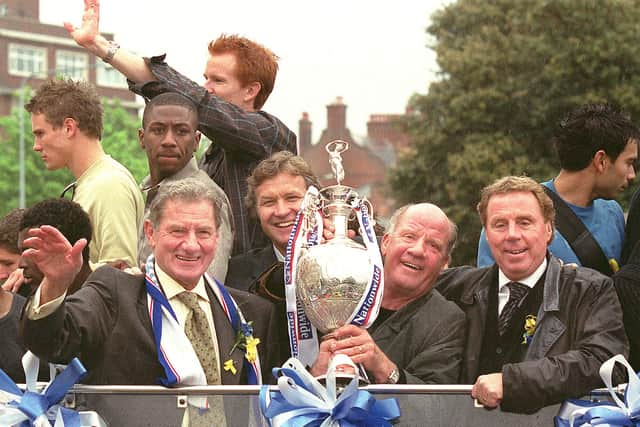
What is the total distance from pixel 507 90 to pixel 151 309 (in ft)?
88.2

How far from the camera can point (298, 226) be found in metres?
4.81

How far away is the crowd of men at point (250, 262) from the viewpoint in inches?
181

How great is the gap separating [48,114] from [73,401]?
219cm

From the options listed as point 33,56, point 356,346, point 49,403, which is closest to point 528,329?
point 356,346

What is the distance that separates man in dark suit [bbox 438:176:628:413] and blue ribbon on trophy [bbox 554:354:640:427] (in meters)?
0.05

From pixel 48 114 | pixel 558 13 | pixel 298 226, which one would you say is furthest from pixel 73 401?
pixel 558 13

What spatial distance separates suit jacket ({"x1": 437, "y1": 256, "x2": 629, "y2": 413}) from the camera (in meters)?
4.46

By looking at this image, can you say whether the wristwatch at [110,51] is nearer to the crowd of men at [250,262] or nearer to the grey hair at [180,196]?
the crowd of men at [250,262]

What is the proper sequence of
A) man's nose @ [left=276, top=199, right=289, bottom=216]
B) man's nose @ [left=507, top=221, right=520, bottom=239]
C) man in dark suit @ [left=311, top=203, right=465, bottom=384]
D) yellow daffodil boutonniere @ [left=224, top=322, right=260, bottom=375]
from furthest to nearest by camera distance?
man's nose @ [left=276, top=199, right=289, bottom=216]
man's nose @ [left=507, top=221, right=520, bottom=239]
man in dark suit @ [left=311, top=203, right=465, bottom=384]
yellow daffodil boutonniere @ [left=224, top=322, right=260, bottom=375]

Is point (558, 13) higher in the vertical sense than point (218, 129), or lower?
higher

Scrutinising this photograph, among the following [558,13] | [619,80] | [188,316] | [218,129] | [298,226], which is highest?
[558,13]

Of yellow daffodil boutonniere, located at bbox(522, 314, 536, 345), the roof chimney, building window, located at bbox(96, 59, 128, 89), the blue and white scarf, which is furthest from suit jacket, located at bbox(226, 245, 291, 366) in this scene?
building window, located at bbox(96, 59, 128, 89)

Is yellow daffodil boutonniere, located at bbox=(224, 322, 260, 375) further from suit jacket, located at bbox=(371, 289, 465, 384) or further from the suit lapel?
suit jacket, located at bbox=(371, 289, 465, 384)

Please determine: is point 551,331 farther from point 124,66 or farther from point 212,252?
point 124,66
